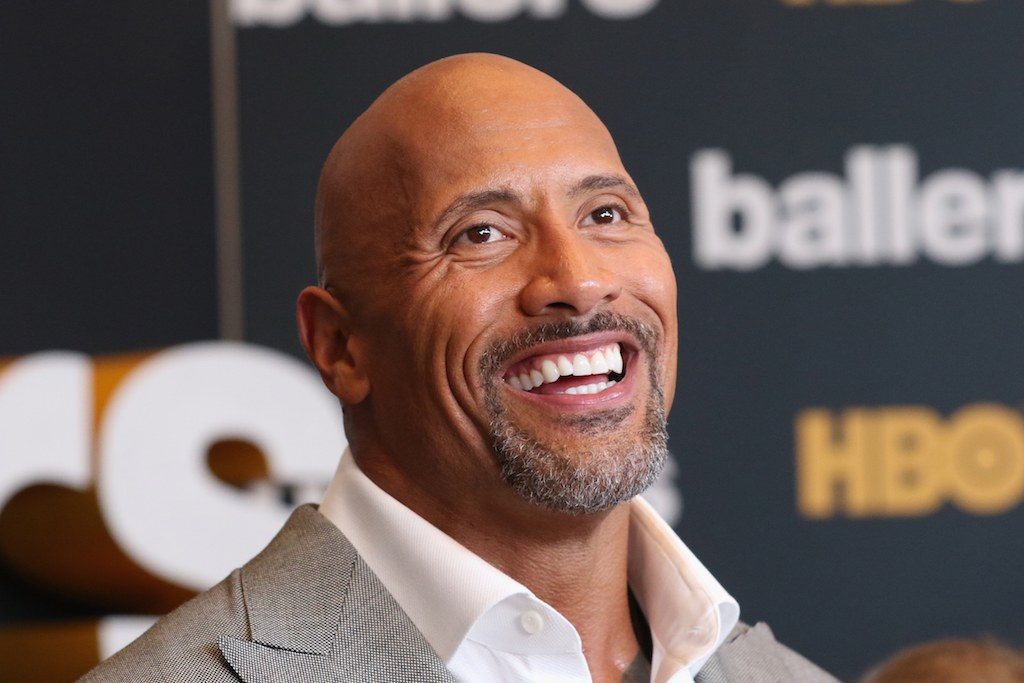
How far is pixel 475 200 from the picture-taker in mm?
1783

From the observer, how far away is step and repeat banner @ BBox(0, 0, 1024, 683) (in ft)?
11.2

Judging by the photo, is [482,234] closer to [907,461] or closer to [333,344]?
[333,344]

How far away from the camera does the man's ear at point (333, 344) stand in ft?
6.17

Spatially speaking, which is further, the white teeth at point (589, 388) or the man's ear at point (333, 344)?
the man's ear at point (333, 344)

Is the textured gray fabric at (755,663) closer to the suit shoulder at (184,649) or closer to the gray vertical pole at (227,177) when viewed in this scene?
the suit shoulder at (184,649)

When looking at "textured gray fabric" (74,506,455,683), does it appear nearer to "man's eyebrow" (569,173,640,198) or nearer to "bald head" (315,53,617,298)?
"bald head" (315,53,617,298)

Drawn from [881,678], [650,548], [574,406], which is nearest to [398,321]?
[574,406]

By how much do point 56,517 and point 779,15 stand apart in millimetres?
2015

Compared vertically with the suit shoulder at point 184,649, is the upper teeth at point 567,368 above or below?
above

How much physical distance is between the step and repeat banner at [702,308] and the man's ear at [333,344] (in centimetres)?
151

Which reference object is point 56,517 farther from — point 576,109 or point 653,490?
point 576,109

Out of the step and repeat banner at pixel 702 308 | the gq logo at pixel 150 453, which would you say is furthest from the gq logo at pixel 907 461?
the gq logo at pixel 150 453

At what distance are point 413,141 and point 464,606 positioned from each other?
0.56 m

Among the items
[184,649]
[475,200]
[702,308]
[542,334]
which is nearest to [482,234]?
[475,200]
